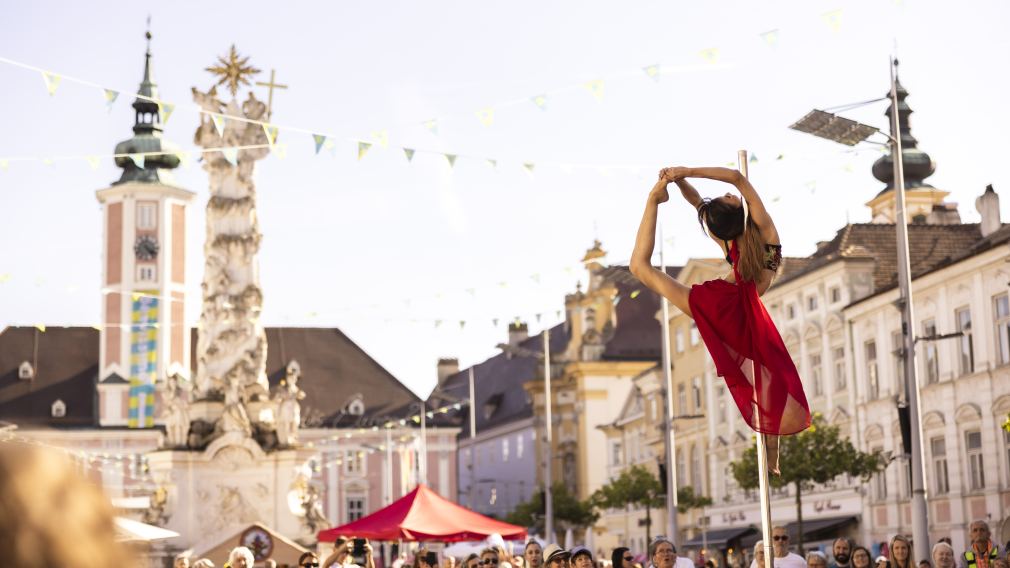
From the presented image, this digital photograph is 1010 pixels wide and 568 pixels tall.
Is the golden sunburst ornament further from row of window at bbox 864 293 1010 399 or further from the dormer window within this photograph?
the dormer window

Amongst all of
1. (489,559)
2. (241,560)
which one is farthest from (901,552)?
(241,560)

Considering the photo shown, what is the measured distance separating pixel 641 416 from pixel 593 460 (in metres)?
12.3

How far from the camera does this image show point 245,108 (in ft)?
141

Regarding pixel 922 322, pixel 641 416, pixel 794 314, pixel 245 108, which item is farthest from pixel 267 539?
pixel 641 416

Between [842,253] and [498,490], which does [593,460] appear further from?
[842,253]

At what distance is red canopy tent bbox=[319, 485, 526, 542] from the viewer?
25.3 m

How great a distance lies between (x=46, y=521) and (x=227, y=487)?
4175cm

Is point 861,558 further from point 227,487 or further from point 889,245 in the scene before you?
point 889,245

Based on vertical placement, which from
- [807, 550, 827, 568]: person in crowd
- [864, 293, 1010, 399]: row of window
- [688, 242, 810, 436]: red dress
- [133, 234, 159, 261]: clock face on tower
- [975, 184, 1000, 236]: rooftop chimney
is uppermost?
[133, 234, 159, 261]: clock face on tower

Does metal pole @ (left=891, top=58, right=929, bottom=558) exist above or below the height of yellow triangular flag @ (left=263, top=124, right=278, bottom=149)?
below

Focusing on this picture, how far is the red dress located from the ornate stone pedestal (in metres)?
37.2

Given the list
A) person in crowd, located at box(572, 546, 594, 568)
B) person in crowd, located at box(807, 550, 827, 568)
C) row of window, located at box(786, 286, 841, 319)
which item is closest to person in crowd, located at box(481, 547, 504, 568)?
person in crowd, located at box(807, 550, 827, 568)

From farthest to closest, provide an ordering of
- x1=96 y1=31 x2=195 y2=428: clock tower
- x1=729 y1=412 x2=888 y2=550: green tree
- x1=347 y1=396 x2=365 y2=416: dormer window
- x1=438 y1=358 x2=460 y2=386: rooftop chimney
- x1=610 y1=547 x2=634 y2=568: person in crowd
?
1. x1=438 y1=358 x2=460 y2=386: rooftop chimney
2. x1=347 y1=396 x2=365 y2=416: dormer window
3. x1=96 y1=31 x2=195 y2=428: clock tower
4. x1=729 y1=412 x2=888 y2=550: green tree
5. x1=610 y1=547 x2=634 y2=568: person in crowd

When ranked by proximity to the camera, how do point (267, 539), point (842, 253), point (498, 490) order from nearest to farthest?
point (267, 539) → point (842, 253) → point (498, 490)
